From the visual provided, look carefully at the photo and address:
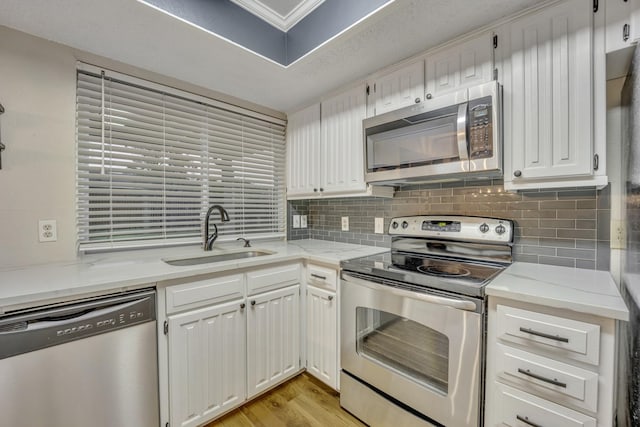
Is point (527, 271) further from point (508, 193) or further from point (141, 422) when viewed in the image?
point (141, 422)

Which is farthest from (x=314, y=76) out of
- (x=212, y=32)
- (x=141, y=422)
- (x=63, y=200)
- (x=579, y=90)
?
(x=141, y=422)

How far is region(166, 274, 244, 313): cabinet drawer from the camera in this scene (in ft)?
4.56

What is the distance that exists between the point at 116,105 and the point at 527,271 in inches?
102

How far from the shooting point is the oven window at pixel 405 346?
4.23 feet

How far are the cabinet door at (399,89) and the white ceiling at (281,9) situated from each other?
0.61 m

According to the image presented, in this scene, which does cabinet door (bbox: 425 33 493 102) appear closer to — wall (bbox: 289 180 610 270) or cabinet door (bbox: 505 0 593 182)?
cabinet door (bbox: 505 0 593 182)

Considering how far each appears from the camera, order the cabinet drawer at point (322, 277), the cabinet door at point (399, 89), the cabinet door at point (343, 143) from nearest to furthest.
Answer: the cabinet door at point (399, 89) → the cabinet drawer at point (322, 277) → the cabinet door at point (343, 143)

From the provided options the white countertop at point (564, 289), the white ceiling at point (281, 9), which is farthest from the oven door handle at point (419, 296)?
the white ceiling at point (281, 9)

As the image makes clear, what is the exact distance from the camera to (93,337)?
3.81 feet

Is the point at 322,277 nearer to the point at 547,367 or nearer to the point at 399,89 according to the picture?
the point at 547,367

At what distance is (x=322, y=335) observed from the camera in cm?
185

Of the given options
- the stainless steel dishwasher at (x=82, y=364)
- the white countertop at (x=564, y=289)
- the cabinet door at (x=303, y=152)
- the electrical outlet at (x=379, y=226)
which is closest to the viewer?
the white countertop at (x=564, y=289)

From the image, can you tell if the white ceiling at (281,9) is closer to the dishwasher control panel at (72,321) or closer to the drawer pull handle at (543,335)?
the dishwasher control panel at (72,321)

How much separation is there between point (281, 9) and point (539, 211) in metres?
1.94
